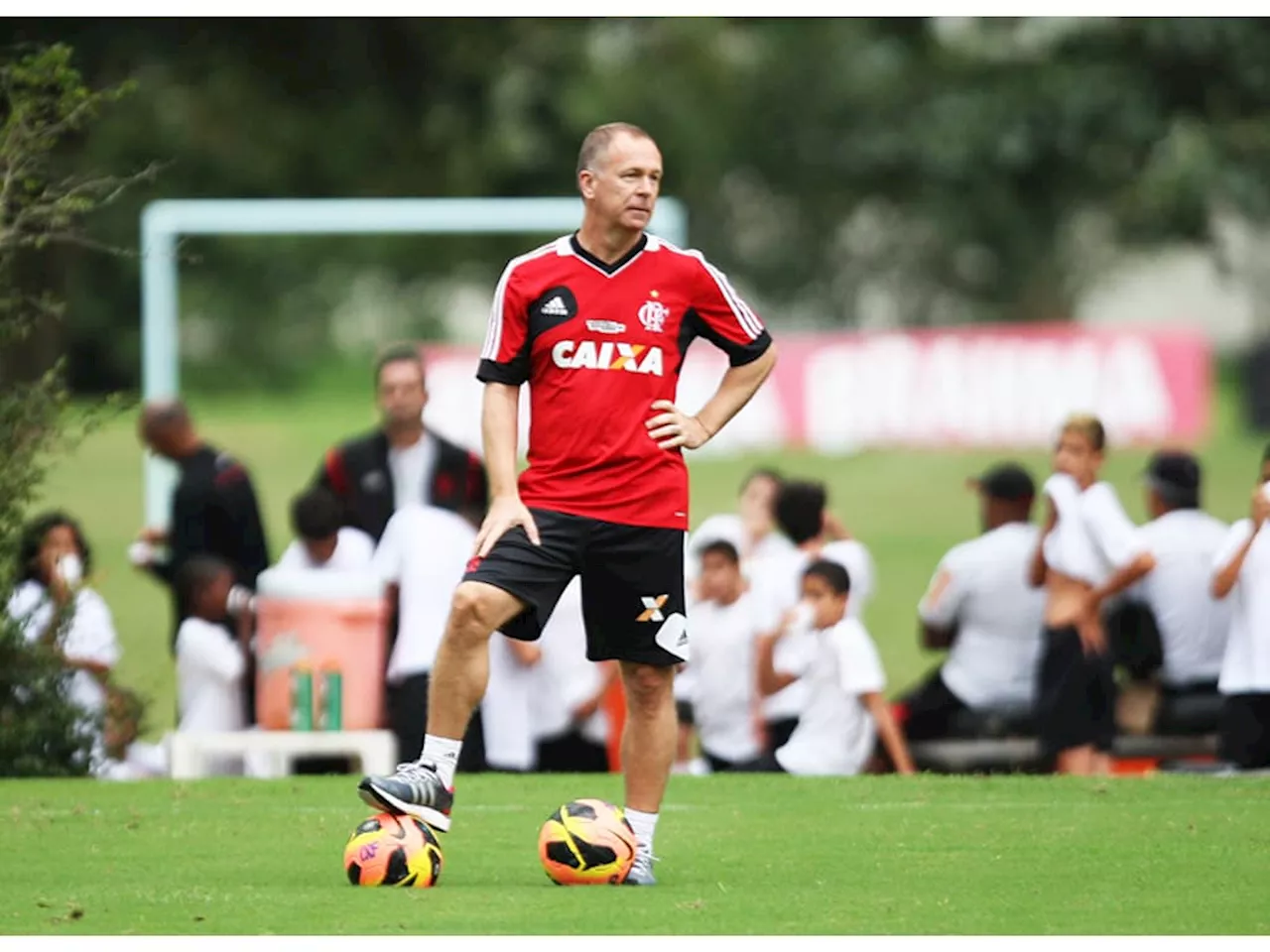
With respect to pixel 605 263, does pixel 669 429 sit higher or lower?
lower

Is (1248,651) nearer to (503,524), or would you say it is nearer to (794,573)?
(794,573)

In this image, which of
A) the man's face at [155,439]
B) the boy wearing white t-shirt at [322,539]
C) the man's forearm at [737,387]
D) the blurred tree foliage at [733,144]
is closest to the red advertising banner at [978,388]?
the blurred tree foliage at [733,144]

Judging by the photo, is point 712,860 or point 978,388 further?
point 978,388

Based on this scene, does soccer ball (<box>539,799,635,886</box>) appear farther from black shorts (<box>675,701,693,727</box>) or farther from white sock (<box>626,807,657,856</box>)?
black shorts (<box>675,701,693,727</box>)

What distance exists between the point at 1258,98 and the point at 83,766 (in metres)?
25.1

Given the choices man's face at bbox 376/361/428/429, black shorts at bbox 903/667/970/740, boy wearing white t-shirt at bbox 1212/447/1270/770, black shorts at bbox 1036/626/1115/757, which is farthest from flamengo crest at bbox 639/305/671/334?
black shorts at bbox 903/667/970/740

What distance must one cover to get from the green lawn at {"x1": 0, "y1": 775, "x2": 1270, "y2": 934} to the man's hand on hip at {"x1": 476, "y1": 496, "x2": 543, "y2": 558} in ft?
3.40

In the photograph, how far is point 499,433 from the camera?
8203 millimetres

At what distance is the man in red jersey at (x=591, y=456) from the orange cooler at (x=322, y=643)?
15.3ft

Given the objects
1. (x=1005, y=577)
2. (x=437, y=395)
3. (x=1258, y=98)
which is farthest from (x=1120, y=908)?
(x=1258, y=98)

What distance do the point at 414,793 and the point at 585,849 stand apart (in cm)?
55

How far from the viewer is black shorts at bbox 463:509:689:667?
812 cm

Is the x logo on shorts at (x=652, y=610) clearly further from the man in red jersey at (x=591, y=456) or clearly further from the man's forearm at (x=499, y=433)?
the man's forearm at (x=499, y=433)

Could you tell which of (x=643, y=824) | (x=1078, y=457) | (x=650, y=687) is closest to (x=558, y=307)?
(x=650, y=687)
